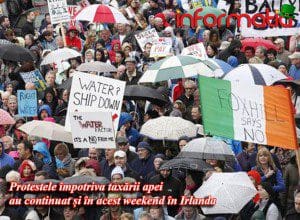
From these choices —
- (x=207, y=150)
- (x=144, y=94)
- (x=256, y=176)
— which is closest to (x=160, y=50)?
(x=144, y=94)

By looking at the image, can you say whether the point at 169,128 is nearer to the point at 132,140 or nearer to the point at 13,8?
the point at 132,140

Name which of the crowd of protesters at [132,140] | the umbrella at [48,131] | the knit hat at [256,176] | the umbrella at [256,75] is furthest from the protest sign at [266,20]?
the knit hat at [256,176]

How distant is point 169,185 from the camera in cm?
1855

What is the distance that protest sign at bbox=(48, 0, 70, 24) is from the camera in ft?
91.1

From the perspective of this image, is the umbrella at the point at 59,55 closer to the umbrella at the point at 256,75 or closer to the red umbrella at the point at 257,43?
the red umbrella at the point at 257,43

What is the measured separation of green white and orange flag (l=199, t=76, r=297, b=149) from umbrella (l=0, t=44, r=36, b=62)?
909 cm

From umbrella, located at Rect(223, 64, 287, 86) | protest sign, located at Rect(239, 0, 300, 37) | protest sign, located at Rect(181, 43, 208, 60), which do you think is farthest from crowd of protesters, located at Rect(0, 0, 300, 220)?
umbrella, located at Rect(223, 64, 287, 86)

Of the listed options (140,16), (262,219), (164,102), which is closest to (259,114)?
(262,219)

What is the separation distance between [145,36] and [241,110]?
10.3m

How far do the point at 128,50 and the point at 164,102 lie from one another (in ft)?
13.9

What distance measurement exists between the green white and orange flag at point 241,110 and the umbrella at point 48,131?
12.2 feet

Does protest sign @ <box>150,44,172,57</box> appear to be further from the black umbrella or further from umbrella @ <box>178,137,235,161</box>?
umbrella @ <box>178,137,235,161</box>

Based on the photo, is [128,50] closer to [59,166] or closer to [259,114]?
[59,166]

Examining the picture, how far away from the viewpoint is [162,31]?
94.0 ft
